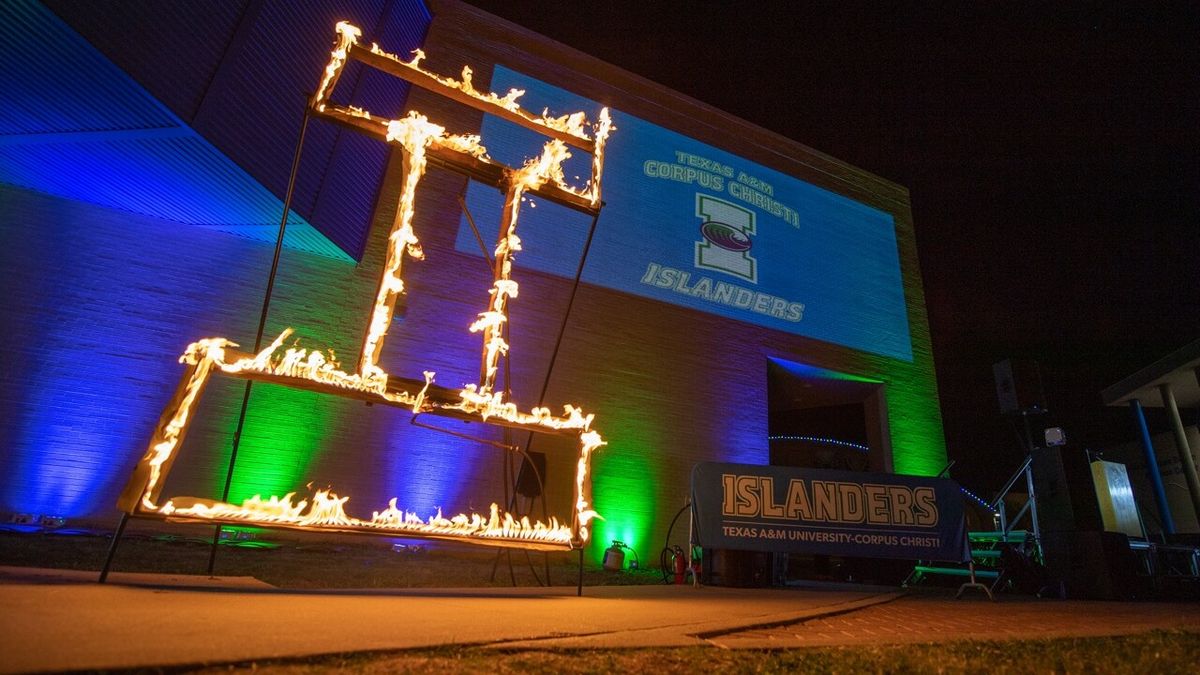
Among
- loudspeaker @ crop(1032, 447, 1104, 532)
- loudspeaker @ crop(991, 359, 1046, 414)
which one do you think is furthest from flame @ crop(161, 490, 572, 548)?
loudspeaker @ crop(991, 359, 1046, 414)

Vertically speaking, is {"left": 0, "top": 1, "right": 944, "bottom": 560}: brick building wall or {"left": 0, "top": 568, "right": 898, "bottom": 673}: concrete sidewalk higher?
{"left": 0, "top": 1, "right": 944, "bottom": 560}: brick building wall

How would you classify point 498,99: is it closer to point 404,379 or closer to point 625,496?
point 404,379

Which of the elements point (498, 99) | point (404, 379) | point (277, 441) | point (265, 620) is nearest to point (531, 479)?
point (277, 441)

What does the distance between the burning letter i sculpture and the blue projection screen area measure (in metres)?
4.84

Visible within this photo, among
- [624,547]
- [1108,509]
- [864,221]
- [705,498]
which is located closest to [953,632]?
[705,498]

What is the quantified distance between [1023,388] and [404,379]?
27.4 feet

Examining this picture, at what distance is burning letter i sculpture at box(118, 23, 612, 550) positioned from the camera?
296 centimetres

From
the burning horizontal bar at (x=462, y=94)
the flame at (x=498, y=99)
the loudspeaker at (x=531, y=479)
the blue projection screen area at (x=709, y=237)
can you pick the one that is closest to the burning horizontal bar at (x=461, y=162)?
the burning horizontal bar at (x=462, y=94)

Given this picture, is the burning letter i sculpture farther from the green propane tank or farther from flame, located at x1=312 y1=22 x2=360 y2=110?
the green propane tank

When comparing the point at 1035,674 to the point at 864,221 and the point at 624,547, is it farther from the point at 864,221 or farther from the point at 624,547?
the point at 864,221

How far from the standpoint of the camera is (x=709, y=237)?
1134 cm

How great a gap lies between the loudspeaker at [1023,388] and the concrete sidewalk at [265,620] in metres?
6.11

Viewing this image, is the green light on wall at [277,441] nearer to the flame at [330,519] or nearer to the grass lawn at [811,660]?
the flame at [330,519]

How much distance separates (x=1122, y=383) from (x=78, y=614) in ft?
49.2
